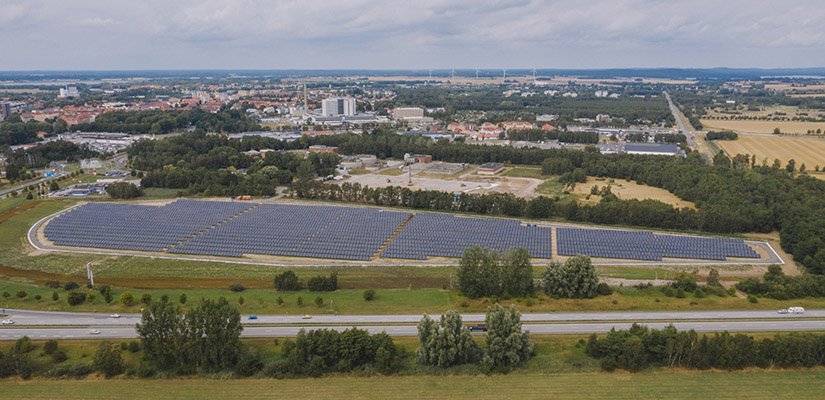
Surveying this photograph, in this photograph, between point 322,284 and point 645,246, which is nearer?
point 322,284

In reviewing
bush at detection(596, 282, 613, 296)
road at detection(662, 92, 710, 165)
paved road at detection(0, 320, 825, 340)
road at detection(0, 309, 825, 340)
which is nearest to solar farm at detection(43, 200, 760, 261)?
bush at detection(596, 282, 613, 296)

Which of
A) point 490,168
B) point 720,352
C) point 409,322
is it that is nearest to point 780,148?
point 490,168

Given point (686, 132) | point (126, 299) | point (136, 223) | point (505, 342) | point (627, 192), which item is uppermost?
point (686, 132)

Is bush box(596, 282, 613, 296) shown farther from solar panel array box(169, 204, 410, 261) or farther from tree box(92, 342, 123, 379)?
tree box(92, 342, 123, 379)

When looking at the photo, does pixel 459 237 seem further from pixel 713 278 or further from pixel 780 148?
pixel 780 148

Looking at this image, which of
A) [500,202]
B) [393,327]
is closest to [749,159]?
[500,202]

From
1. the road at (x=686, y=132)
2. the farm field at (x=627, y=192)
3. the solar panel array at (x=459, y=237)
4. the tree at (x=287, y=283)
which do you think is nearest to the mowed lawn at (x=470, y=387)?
the tree at (x=287, y=283)

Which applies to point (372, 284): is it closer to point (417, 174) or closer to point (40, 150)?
point (417, 174)
